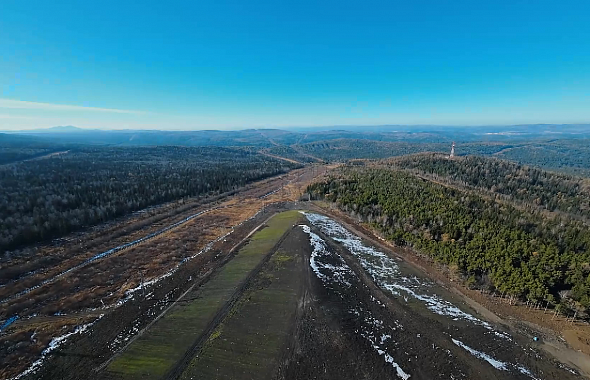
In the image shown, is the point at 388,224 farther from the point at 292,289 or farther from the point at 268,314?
the point at 268,314

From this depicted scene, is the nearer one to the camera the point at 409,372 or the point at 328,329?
the point at 409,372

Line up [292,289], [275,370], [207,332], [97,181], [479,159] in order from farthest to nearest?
[479,159]
[97,181]
[292,289]
[207,332]
[275,370]

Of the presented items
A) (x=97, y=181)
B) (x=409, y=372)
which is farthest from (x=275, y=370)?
(x=97, y=181)

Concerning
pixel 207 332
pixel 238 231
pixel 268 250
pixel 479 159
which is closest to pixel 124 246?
pixel 238 231

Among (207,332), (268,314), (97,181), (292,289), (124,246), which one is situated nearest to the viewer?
(207,332)

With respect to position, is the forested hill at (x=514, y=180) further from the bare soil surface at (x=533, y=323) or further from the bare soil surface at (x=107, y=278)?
the bare soil surface at (x=107, y=278)

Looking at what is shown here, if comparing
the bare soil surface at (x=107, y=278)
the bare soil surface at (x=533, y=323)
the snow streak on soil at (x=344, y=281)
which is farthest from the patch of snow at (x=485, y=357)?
the bare soil surface at (x=107, y=278)


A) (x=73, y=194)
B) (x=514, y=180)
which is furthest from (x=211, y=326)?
(x=514, y=180)
